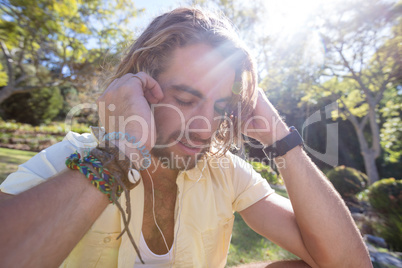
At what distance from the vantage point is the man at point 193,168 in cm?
157

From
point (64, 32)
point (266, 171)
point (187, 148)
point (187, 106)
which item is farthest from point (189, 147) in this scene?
point (64, 32)

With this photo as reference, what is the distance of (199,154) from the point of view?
211 cm

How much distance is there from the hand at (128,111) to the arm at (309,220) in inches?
44.9

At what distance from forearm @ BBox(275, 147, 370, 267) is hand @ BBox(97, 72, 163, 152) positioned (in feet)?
3.82

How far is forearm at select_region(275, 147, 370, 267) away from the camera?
1711mm

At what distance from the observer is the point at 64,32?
8164 millimetres

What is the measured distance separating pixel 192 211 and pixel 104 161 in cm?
103

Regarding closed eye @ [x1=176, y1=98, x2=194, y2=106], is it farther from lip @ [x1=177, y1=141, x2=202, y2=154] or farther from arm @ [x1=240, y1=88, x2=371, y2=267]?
arm @ [x1=240, y1=88, x2=371, y2=267]

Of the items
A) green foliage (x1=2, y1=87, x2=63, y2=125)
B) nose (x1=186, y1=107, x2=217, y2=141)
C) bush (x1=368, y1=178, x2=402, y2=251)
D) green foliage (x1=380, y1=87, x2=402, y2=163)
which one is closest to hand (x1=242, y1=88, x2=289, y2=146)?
nose (x1=186, y1=107, x2=217, y2=141)

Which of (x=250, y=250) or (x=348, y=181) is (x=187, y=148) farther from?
(x=348, y=181)

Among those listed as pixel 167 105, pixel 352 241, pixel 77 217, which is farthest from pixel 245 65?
pixel 77 217

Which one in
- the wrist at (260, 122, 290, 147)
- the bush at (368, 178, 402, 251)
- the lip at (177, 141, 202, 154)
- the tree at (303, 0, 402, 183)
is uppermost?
the tree at (303, 0, 402, 183)

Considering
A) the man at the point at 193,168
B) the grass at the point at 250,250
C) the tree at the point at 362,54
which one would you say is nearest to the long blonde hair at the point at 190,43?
the man at the point at 193,168

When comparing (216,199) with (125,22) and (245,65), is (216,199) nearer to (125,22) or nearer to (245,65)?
(245,65)
